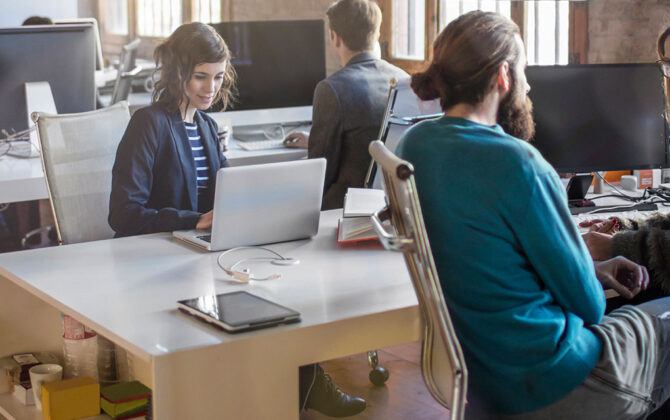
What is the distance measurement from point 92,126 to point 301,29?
139cm

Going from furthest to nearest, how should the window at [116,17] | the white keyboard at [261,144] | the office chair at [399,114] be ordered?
the window at [116,17] → the white keyboard at [261,144] → the office chair at [399,114]

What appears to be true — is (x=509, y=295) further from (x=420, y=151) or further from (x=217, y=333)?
(x=217, y=333)

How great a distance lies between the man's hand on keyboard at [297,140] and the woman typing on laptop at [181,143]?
92cm

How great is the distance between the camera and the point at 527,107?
179 cm

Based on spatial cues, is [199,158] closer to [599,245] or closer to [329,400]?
[329,400]

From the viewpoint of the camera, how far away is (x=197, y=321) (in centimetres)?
156

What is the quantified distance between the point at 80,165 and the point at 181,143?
360 mm

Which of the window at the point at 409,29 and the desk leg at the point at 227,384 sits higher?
the window at the point at 409,29

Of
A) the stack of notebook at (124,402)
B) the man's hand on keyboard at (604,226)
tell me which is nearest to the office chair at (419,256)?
the stack of notebook at (124,402)

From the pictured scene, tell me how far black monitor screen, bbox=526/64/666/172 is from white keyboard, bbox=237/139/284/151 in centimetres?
133

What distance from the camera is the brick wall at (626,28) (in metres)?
3.34

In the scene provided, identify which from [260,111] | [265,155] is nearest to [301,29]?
[260,111]

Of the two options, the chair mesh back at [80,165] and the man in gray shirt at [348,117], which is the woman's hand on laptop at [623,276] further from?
the chair mesh back at [80,165]

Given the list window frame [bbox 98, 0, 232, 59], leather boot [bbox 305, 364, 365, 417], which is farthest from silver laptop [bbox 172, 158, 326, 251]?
window frame [bbox 98, 0, 232, 59]
